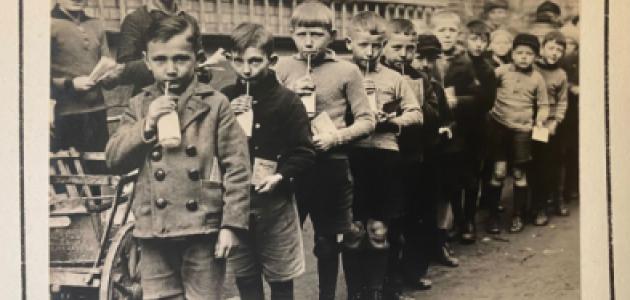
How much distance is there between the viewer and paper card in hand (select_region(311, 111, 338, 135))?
1717 millimetres

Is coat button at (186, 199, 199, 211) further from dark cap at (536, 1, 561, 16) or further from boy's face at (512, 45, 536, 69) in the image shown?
dark cap at (536, 1, 561, 16)

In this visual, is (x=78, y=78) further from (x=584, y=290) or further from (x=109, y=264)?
(x=584, y=290)

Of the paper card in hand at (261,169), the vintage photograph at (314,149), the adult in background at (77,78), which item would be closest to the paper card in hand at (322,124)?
the vintage photograph at (314,149)

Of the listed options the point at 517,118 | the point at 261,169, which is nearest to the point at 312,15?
the point at 261,169

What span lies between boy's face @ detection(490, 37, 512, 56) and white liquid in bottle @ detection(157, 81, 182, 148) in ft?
2.67

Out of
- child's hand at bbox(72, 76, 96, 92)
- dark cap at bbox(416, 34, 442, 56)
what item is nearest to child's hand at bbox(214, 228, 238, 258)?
child's hand at bbox(72, 76, 96, 92)

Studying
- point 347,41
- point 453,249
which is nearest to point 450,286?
point 453,249

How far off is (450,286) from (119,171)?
83 cm

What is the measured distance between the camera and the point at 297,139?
1.70m

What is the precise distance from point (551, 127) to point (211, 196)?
2.90ft

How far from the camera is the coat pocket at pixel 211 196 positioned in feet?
5.39

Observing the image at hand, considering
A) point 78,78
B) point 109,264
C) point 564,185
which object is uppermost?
point 78,78
